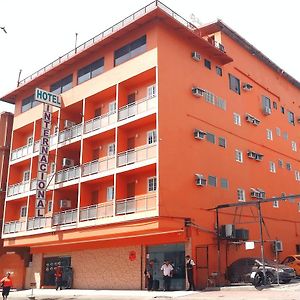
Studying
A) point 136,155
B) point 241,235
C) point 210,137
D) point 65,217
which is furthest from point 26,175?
point 241,235

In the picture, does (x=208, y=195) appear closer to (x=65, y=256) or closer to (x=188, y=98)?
(x=188, y=98)

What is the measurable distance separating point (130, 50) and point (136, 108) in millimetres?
4183

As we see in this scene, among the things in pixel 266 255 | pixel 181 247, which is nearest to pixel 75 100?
pixel 181 247

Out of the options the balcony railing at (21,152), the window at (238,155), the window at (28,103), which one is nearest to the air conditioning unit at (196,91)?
the window at (238,155)

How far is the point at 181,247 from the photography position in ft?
84.0

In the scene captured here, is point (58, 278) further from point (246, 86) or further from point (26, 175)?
point (246, 86)

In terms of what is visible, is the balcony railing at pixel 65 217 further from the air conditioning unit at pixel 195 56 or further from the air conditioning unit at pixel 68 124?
the air conditioning unit at pixel 195 56

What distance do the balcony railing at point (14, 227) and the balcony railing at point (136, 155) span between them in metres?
10.9

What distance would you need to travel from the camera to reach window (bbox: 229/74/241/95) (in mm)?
32250

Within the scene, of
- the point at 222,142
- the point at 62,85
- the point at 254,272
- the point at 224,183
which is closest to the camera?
the point at 254,272

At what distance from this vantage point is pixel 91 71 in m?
31.0

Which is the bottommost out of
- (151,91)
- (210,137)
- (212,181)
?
(212,181)

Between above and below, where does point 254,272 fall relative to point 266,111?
below

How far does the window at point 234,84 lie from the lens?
106ft
